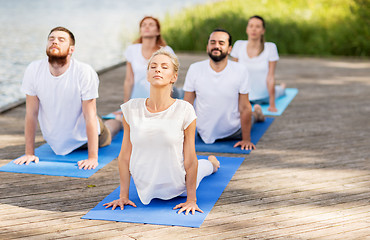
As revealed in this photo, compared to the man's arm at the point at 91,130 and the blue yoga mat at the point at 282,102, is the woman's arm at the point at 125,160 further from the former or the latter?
the blue yoga mat at the point at 282,102

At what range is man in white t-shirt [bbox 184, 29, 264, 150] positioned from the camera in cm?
512

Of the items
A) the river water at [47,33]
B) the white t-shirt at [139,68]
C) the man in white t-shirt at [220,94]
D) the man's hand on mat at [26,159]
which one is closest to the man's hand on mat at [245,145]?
the man in white t-shirt at [220,94]

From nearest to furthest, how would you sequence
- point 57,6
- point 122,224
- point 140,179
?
point 122,224
point 140,179
point 57,6

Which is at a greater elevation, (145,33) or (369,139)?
(145,33)

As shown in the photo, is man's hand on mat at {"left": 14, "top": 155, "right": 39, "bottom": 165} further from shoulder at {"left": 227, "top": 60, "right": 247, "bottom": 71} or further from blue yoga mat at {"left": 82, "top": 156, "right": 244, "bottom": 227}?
shoulder at {"left": 227, "top": 60, "right": 247, "bottom": 71}

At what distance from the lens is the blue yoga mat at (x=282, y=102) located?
6.68 m

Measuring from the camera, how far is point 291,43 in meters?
12.3

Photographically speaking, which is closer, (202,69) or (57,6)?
(202,69)

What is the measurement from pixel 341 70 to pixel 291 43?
9.20 feet

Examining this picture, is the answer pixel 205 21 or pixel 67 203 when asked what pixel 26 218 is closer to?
pixel 67 203

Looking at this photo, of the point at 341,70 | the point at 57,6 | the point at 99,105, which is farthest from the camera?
the point at 57,6

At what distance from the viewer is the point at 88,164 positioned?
4.58m

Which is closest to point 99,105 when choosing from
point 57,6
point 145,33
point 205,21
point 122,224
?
point 145,33

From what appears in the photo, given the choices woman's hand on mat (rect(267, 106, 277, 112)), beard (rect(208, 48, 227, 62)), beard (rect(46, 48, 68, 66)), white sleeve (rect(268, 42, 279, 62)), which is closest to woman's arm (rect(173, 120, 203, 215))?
→ beard (rect(46, 48, 68, 66))
